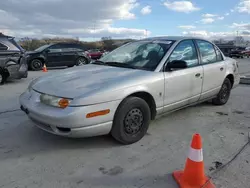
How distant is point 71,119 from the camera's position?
286 cm

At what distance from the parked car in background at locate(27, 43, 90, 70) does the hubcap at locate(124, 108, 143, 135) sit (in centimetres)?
1125

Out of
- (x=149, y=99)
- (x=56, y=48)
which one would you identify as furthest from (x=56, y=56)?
(x=149, y=99)

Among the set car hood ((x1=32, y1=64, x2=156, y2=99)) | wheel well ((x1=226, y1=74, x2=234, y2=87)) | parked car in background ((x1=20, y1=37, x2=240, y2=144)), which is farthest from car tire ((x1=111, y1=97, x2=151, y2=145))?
wheel well ((x1=226, y1=74, x2=234, y2=87))

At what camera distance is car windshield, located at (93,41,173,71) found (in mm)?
3811

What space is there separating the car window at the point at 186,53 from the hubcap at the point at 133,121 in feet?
3.69

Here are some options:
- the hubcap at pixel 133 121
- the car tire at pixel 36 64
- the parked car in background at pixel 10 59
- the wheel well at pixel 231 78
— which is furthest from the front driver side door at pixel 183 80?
the car tire at pixel 36 64

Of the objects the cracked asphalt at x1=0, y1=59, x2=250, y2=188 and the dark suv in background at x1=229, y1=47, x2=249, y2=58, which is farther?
the dark suv in background at x1=229, y1=47, x2=249, y2=58

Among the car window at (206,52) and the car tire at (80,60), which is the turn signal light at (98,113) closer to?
the car window at (206,52)

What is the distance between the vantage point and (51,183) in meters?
2.53

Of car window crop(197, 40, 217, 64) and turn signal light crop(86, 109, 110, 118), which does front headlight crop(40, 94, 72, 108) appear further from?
car window crop(197, 40, 217, 64)

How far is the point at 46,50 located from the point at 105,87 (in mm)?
11667

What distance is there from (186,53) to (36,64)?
10935 millimetres

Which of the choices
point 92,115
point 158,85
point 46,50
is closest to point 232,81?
point 158,85

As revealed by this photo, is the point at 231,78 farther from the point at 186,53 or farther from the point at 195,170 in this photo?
the point at 195,170
